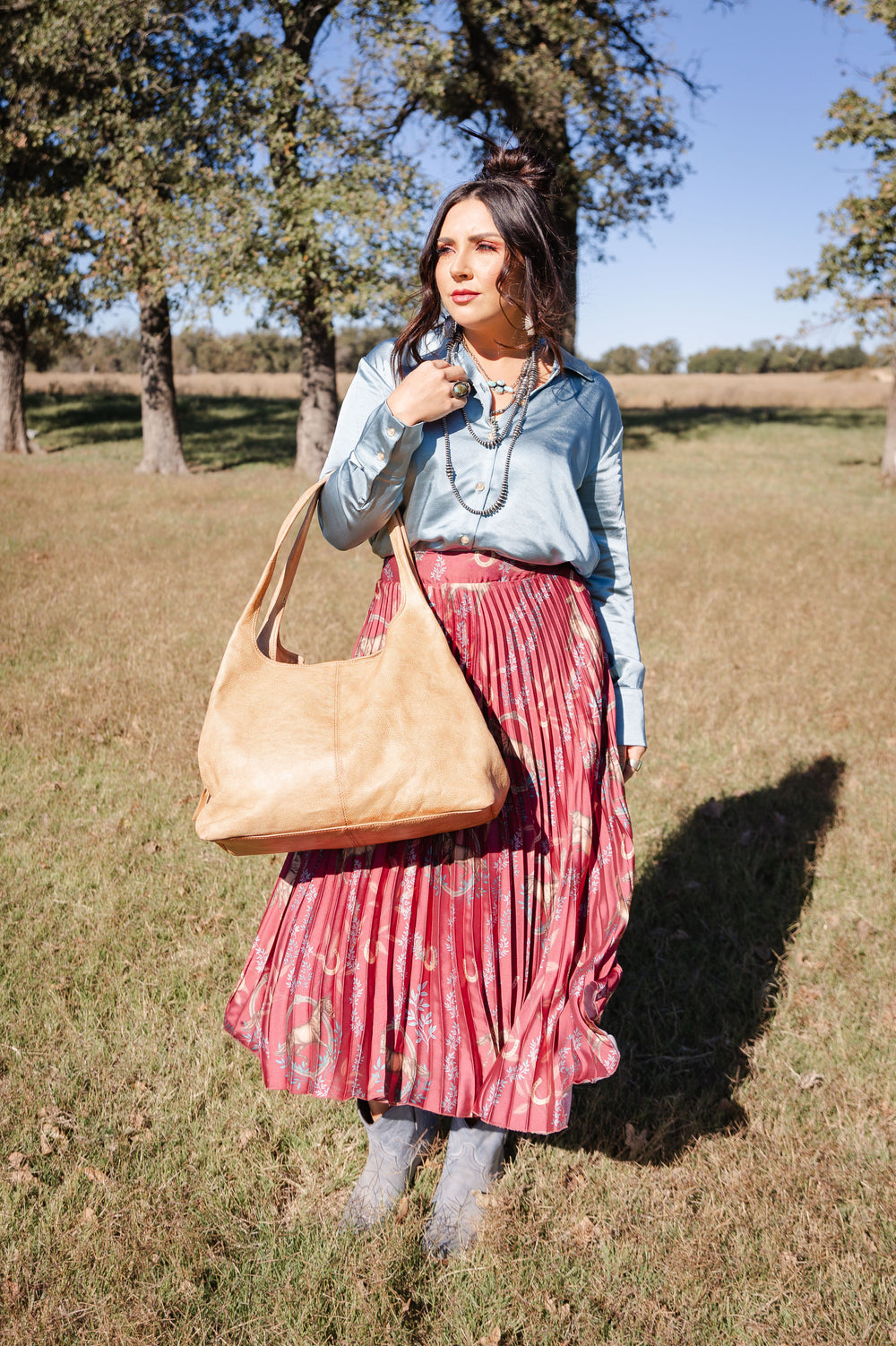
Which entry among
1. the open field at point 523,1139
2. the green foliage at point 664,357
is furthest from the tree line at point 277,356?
the open field at point 523,1139

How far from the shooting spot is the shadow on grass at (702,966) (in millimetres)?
3084

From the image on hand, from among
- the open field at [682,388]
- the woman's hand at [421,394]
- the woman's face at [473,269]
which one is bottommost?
the woman's hand at [421,394]

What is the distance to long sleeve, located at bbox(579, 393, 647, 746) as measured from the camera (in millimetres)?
2502

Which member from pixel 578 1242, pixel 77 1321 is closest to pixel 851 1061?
pixel 578 1242

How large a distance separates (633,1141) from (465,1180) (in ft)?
2.23

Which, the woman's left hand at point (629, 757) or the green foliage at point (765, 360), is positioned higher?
the green foliage at point (765, 360)

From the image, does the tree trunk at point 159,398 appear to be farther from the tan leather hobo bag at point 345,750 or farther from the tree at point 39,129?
the tan leather hobo bag at point 345,750

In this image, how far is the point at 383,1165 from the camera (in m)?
2.55

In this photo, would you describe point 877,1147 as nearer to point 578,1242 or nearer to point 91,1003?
Answer: point 578,1242

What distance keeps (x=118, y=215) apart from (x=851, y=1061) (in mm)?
14927

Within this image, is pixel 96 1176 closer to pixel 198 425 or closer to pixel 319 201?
pixel 319 201

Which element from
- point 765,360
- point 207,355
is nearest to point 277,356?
point 207,355

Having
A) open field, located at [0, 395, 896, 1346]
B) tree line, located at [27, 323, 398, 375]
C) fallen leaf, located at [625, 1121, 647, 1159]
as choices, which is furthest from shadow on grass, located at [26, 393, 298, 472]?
→ tree line, located at [27, 323, 398, 375]

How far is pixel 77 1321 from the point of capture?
7.36 ft
